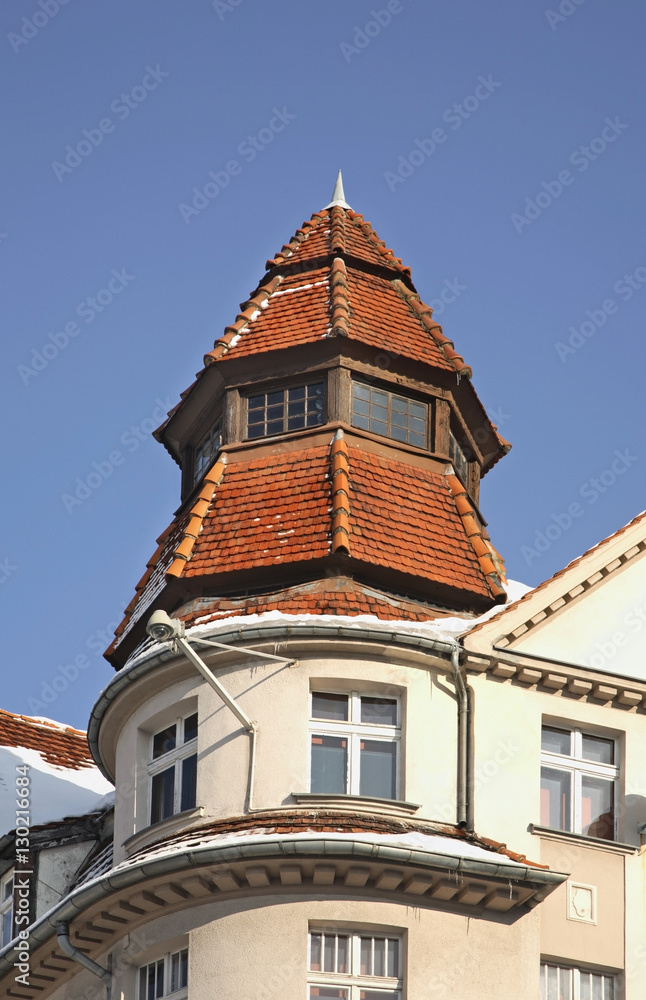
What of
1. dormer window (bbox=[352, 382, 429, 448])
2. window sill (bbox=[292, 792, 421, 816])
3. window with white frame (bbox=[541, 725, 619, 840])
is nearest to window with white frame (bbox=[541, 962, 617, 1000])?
window with white frame (bbox=[541, 725, 619, 840])

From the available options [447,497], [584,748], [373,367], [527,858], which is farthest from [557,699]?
[373,367]

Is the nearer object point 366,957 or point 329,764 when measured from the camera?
point 366,957

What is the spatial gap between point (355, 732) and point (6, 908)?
323 inches

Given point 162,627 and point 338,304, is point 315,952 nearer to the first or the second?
point 162,627

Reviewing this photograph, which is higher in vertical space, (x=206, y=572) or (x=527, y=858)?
(x=206, y=572)

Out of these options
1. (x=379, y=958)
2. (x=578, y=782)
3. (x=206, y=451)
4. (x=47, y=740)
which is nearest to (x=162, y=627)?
(x=379, y=958)

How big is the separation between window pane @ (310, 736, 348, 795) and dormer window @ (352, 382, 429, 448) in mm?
6641

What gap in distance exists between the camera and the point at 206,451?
32.5 metres

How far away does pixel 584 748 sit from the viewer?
1069 inches

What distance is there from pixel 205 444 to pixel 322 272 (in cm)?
402

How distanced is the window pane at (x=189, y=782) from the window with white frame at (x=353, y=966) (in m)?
2.99

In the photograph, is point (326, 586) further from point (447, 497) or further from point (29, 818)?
point (29, 818)

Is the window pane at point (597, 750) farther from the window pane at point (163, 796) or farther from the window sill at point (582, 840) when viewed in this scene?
the window pane at point (163, 796)

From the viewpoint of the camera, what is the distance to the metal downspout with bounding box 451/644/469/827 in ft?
84.7
